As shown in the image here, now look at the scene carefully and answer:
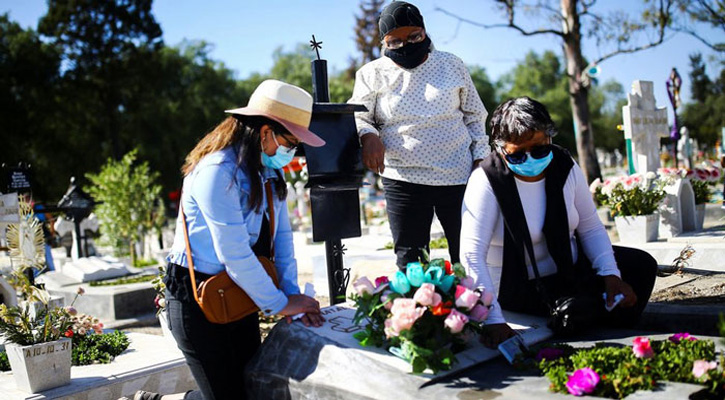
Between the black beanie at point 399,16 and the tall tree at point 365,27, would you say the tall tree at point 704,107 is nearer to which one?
the tall tree at point 365,27

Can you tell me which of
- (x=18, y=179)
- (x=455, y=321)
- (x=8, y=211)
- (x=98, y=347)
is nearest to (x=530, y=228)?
(x=455, y=321)

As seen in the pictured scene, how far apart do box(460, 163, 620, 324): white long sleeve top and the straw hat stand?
86 centimetres

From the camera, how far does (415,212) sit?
381 cm

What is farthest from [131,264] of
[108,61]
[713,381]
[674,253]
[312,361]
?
[108,61]

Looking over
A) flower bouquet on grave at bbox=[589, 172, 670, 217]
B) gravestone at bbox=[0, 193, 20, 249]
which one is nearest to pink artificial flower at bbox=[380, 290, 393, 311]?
gravestone at bbox=[0, 193, 20, 249]

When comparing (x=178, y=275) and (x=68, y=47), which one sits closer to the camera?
(x=178, y=275)

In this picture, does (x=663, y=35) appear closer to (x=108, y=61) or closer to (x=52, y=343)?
(x=52, y=343)

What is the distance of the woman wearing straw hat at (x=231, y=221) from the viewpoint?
113 inches

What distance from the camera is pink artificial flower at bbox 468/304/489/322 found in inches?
114

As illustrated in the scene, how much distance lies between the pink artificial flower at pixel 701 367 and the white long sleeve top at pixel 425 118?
1.72m

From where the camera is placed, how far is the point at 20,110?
30.6m

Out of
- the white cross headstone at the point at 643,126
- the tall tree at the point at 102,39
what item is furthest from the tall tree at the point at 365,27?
the white cross headstone at the point at 643,126

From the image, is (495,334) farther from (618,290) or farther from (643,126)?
(643,126)

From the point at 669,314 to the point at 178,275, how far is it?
2.56 meters
